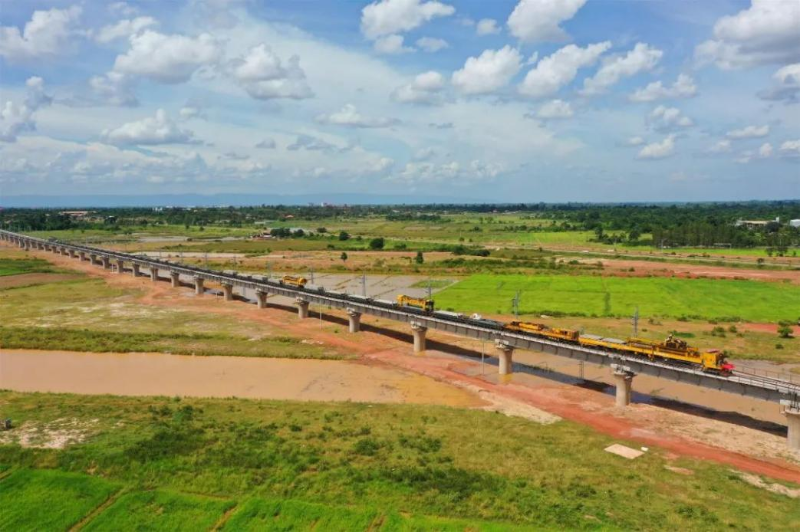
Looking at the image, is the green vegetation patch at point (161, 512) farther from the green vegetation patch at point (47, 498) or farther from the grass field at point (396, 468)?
the green vegetation patch at point (47, 498)

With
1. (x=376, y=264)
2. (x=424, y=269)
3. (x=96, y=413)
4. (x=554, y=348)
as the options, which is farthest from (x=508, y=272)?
(x=96, y=413)

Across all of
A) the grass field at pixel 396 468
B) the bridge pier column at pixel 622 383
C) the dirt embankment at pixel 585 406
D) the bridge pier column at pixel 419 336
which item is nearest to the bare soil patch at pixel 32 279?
the dirt embankment at pixel 585 406

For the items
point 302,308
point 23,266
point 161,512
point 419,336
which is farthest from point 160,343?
point 23,266

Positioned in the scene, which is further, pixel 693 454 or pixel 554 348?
pixel 554 348

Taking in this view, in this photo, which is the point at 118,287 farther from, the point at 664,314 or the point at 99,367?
the point at 664,314

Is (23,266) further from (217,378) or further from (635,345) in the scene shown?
(635,345)

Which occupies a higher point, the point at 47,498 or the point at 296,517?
the point at 296,517
